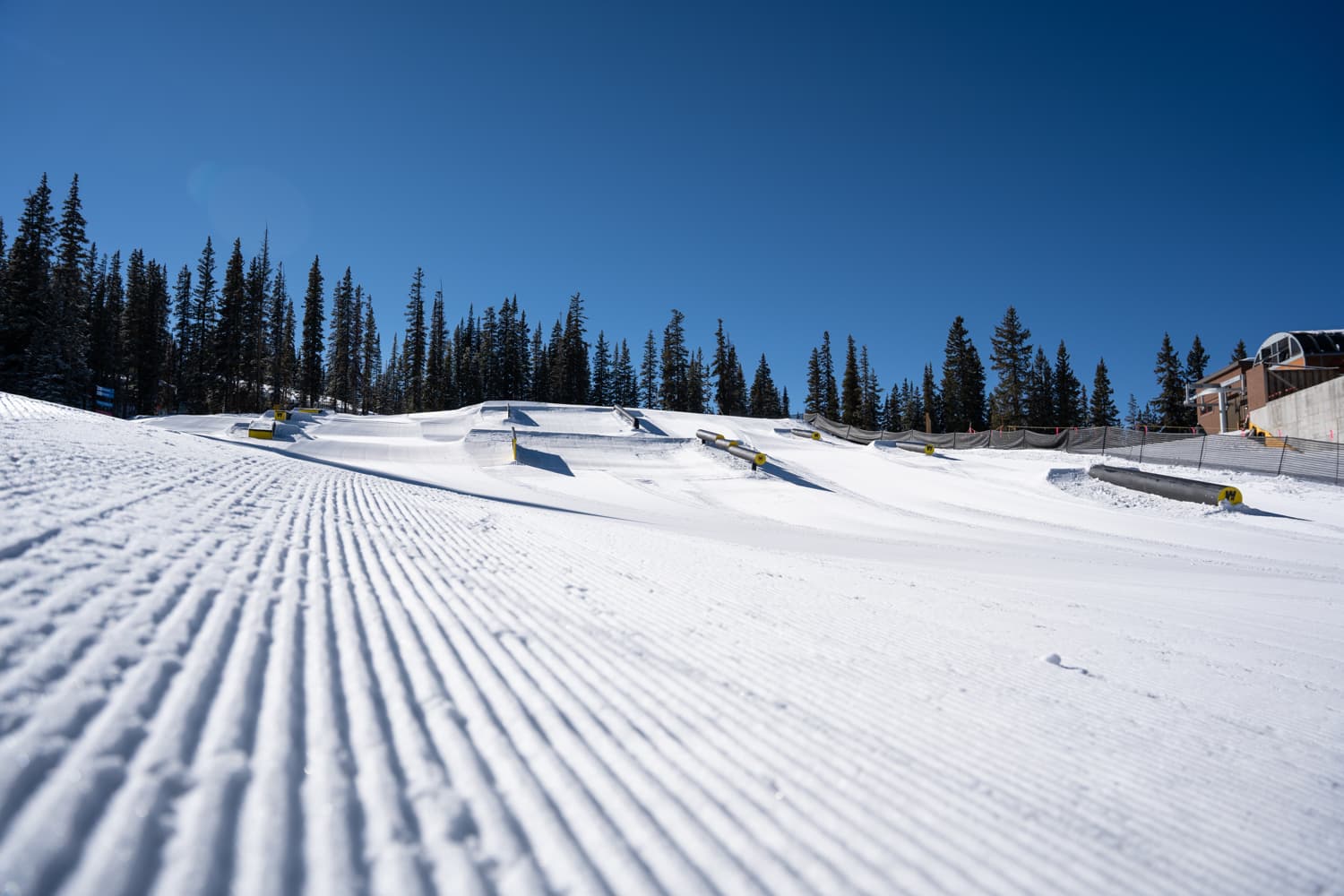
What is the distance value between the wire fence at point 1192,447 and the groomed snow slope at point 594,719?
13440 millimetres

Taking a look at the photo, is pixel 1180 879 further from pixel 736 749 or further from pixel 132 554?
pixel 132 554

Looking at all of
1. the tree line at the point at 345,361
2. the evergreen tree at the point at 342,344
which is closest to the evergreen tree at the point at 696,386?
the tree line at the point at 345,361

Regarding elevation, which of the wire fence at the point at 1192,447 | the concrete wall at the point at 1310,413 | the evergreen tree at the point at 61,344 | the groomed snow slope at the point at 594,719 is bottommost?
the groomed snow slope at the point at 594,719

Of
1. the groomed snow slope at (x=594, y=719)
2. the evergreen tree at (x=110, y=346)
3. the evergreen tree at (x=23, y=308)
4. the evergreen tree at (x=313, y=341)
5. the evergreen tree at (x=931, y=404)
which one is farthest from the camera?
the evergreen tree at (x=931, y=404)

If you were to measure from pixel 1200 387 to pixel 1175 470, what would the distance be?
33.0 m

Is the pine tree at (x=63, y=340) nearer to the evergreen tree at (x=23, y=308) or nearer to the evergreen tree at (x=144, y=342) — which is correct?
the evergreen tree at (x=23, y=308)

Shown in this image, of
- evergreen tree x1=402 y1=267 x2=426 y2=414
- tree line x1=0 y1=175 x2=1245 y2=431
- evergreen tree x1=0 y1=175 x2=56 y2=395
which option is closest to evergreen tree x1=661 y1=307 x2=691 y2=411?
tree line x1=0 y1=175 x2=1245 y2=431

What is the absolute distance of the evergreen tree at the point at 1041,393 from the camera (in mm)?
53938

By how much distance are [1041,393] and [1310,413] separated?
38206 millimetres

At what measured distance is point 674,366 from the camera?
64.2 metres

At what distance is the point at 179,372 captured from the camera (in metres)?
51.7

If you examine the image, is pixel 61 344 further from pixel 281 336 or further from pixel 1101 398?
pixel 1101 398

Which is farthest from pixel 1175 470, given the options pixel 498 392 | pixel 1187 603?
pixel 498 392

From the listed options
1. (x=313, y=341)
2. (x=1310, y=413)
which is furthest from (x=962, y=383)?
(x=313, y=341)
